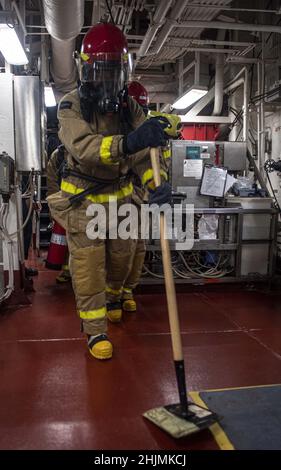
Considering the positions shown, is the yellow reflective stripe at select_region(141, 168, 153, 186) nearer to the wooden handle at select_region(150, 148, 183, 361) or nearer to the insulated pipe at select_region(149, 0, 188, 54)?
the wooden handle at select_region(150, 148, 183, 361)

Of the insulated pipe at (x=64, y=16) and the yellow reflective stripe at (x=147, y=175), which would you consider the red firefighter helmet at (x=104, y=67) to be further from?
the insulated pipe at (x=64, y=16)

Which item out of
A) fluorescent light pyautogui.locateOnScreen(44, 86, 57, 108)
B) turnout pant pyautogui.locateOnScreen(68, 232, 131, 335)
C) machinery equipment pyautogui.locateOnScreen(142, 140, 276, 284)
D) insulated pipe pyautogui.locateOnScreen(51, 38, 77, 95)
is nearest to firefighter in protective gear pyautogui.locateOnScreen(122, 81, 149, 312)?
machinery equipment pyautogui.locateOnScreen(142, 140, 276, 284)

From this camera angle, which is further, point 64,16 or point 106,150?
point 64,16

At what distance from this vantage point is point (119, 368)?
241 centimetres

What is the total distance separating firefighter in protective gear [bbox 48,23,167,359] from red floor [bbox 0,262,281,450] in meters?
0.28

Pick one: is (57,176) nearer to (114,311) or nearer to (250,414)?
(114,311)

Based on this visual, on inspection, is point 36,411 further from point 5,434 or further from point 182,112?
point 182,112

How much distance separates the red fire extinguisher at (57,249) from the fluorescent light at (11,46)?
6.07 feet

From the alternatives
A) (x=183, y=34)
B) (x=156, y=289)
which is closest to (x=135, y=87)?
(x=183, y=34)

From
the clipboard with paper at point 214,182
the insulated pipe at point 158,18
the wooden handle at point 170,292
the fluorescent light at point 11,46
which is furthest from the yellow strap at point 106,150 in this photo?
the clipboard with paper at point 214,182

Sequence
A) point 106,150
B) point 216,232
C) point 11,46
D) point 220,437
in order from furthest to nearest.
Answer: point 216,232 < point 11,46 < point 106,150 < point 220,437

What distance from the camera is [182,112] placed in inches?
335

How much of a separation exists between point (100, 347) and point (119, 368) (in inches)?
7.6

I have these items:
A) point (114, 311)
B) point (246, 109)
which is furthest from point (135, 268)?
point (246, 109)
